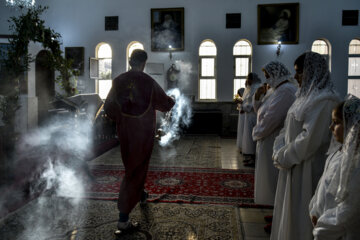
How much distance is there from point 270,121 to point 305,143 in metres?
1.10

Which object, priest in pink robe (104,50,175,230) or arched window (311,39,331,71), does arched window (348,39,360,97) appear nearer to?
arched window (311,39,331,71)

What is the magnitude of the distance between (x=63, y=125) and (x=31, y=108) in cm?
75

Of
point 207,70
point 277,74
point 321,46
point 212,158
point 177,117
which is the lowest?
point 212,158

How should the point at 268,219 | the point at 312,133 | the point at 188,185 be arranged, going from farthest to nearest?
the point at 188,185 → the point at 268,219 → the point at 312,133

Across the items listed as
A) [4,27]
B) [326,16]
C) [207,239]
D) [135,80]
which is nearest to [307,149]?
[207,239]

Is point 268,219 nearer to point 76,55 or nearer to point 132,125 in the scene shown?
point 132,125

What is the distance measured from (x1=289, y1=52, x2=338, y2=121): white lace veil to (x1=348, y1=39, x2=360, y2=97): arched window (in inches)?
368

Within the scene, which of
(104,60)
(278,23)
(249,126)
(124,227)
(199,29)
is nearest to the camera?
(124,227)

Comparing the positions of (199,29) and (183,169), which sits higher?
(199,29)

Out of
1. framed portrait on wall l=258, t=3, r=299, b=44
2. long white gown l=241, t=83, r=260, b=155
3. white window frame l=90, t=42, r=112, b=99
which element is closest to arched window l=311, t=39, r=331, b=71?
framed portrait on wall l=258, t=3, r=299, b=44

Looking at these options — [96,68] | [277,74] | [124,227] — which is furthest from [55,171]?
[96,68]

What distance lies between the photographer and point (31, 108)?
679 cm

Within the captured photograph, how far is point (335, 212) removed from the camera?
4.66 feet

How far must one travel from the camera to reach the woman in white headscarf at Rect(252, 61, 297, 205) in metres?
3.05
